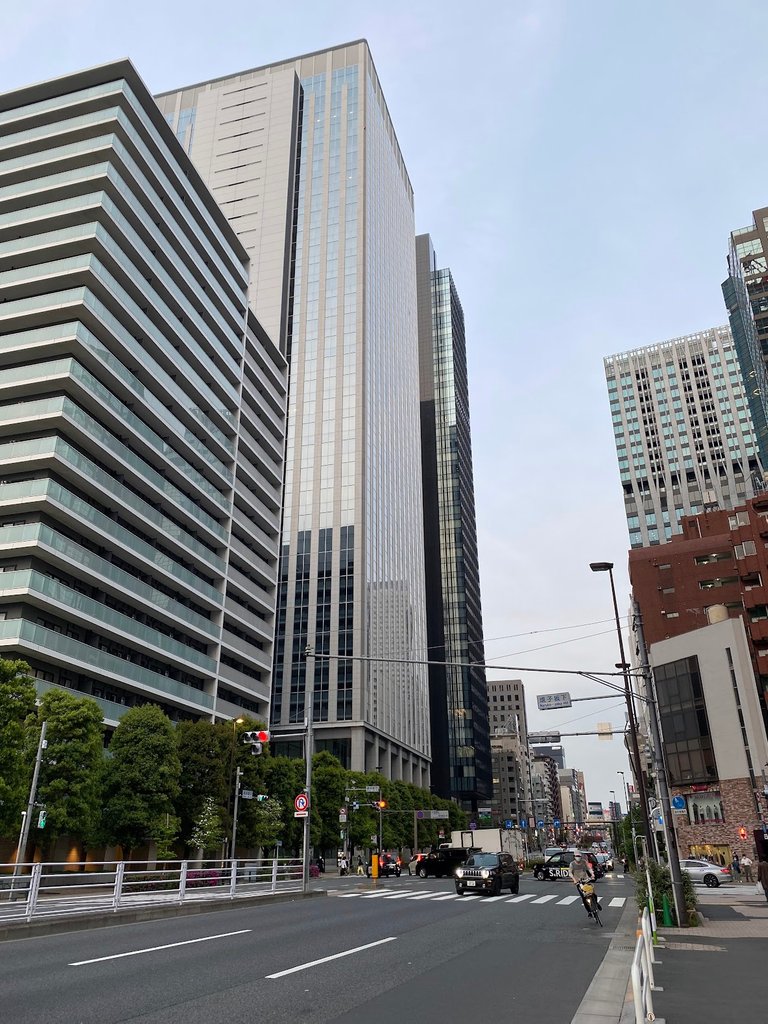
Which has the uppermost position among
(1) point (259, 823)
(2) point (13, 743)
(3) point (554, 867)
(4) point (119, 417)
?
(4) point (119, 417)

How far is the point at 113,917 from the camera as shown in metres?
17.4

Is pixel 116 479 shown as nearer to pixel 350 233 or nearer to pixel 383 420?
pixel 383 420

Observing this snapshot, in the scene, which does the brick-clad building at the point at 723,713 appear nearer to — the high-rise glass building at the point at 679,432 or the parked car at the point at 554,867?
the parked car at the point at 554,867

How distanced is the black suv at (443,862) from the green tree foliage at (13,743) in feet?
93.2

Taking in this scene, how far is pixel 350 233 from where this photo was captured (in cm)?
11069

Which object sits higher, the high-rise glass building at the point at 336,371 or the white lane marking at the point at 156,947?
the high-rise glass building at the point at 336,371

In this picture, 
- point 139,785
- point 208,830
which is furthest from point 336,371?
point 139,785

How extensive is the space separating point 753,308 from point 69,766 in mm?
114106

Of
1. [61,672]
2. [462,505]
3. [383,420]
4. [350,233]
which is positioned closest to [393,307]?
[350,233]

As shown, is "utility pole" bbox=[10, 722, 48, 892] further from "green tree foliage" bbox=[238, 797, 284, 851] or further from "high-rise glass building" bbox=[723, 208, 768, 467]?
"high-rise glass building" bbox=[723, 208, 768, 467]

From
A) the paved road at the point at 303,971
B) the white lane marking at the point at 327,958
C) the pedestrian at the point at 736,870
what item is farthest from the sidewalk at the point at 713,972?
the pedestrian at the point at 736,870

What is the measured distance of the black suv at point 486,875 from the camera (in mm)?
30875

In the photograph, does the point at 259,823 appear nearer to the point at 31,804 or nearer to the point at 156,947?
the point at 31,804

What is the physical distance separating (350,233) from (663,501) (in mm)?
77252
